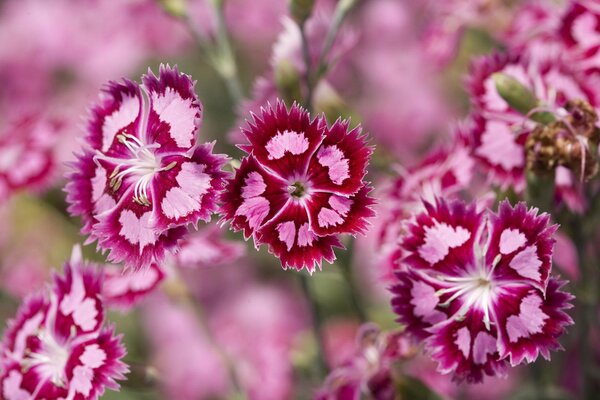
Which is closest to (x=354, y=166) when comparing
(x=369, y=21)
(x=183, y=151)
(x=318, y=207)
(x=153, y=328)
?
(x=318, y=207)

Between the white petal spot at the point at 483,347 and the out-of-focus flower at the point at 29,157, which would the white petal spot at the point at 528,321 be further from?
the out-of-focus flower at the point at 29,157

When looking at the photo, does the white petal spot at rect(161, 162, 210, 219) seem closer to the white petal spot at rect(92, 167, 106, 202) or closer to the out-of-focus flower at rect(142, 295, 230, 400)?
the white petal spot at rect(92, 167, 106, 202)

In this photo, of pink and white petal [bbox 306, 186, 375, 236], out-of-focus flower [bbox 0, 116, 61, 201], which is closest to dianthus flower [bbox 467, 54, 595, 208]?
pink and white petal [bbox 306, 186, 375, 236]

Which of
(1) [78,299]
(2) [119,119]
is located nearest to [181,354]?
(1) [78,299]

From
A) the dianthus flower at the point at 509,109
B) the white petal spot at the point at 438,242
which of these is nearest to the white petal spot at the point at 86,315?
the white petal spot at the point at 438,242

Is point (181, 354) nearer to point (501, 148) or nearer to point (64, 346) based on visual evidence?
point (64, 346)

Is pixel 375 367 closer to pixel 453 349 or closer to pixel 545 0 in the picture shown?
pixel 453 349
